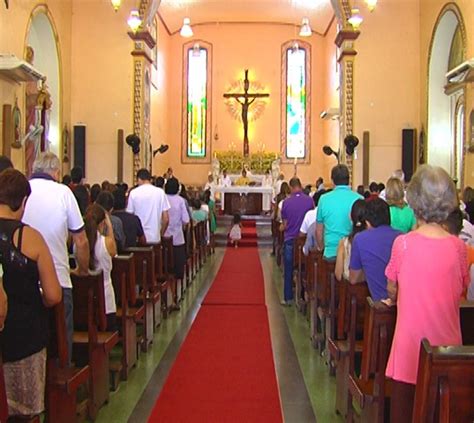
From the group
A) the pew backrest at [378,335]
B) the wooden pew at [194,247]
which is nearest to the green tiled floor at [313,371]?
the pew backrest at [378,335]

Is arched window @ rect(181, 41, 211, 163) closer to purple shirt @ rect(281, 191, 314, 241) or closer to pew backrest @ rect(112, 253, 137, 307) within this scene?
purple shirt @ rect(281, 191, 314, 241)

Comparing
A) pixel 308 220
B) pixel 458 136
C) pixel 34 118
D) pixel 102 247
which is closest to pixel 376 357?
pixel 102 247

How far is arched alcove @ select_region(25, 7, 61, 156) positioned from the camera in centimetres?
1429

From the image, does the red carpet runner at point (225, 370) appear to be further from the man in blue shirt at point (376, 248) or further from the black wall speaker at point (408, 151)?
the black wall speaker at point (408, 151)

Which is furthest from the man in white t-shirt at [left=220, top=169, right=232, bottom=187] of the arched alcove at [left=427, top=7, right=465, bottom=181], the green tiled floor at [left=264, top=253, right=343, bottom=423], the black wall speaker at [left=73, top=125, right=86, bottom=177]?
the green tiled floor at [left=264, top=253, right=343, bottom=423]

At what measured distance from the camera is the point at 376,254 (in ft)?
13.4

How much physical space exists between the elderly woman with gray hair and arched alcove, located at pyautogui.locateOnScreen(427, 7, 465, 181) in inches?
484

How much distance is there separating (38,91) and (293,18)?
11211 mm

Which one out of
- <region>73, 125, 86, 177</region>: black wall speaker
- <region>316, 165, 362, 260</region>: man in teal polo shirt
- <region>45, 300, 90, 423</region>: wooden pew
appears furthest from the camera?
<region>73, 125, 86, 177</region>: black wall speaker

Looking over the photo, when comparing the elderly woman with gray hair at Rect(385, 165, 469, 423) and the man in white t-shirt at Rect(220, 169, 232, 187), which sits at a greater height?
the man in white t-shirt at Rect(220, 169, 232, 187)

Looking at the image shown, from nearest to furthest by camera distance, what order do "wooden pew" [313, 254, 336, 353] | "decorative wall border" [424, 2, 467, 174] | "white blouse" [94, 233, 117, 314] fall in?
1. "white blouse" [94, 233, 117, 314]
2. "wooden pew" [313, 254, 336, 353]
3. "decorative wall border" [424, 2, 467, 174]

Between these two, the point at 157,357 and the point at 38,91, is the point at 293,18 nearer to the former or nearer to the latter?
the point at 38,91

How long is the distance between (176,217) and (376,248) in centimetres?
473

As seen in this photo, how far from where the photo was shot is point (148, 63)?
16.6 m
